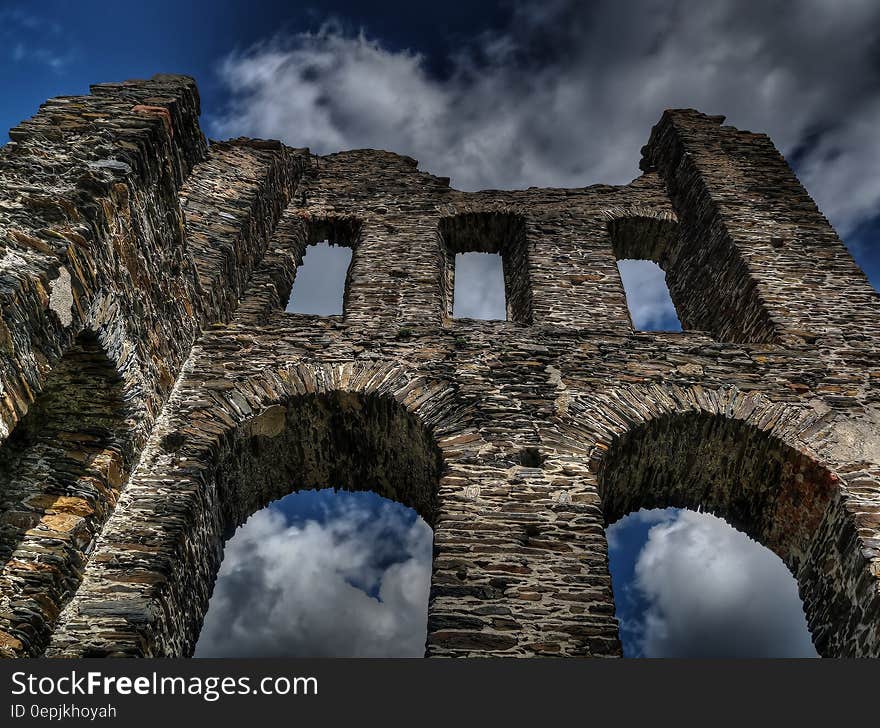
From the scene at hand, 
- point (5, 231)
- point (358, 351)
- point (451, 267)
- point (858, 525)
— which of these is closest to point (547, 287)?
point (451, 267)

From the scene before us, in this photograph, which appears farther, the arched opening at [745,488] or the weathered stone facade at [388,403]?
the arched opening at [745,488]

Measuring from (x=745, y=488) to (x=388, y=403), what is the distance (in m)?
3.22

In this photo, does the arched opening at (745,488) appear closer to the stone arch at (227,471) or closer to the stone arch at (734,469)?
the stone arch at (734,469)

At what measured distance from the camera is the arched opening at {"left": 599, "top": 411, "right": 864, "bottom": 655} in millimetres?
5273

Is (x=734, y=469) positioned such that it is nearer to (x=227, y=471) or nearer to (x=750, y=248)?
(x=750, y=248)

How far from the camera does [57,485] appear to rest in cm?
485

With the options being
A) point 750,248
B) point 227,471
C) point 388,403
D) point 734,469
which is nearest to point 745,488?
point 734,469

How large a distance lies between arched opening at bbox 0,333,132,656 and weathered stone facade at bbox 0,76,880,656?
0.02 metres

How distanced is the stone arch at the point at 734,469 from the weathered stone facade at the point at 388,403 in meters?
0.02

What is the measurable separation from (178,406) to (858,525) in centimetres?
546

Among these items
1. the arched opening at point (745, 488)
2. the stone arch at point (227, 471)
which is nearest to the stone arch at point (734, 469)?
the arched opening at point (745, 488)

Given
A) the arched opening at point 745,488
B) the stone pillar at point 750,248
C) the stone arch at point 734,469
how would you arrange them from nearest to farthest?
the arched opening at point 745,488 < the stone arch at point 734,469 < the stone pillar at point 750,248

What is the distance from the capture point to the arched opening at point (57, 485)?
14.1 feet

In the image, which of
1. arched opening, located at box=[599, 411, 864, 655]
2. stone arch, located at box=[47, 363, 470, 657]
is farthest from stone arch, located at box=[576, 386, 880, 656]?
stone arch, located at box=[47, 363, 470, 657]
